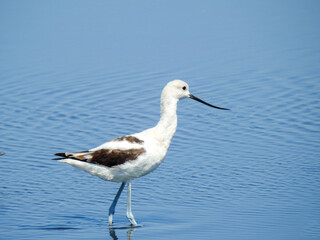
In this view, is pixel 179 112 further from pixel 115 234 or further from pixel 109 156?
pixel 115 234

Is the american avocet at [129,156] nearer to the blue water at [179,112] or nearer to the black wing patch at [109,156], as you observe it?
the black wing patch at [109,156]

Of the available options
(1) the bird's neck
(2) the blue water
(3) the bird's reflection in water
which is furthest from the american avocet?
(2) the blue water

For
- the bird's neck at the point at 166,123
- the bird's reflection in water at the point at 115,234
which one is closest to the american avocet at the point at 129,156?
the bird's neck at the point at 166,123

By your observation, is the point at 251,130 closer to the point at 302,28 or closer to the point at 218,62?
the point at 218,62

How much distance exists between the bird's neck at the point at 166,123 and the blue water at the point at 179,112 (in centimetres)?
89

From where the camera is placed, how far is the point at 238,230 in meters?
7.93

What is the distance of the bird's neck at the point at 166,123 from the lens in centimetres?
837

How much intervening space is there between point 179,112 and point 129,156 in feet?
15.2

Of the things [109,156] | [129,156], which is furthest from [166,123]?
[109,156]

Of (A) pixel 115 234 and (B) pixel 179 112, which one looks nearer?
(A) pixel 115 234

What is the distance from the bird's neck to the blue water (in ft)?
2.92

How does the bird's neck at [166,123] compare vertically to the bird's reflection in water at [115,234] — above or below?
above

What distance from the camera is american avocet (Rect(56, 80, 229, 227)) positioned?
816cm

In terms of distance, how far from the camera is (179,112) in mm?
12680
